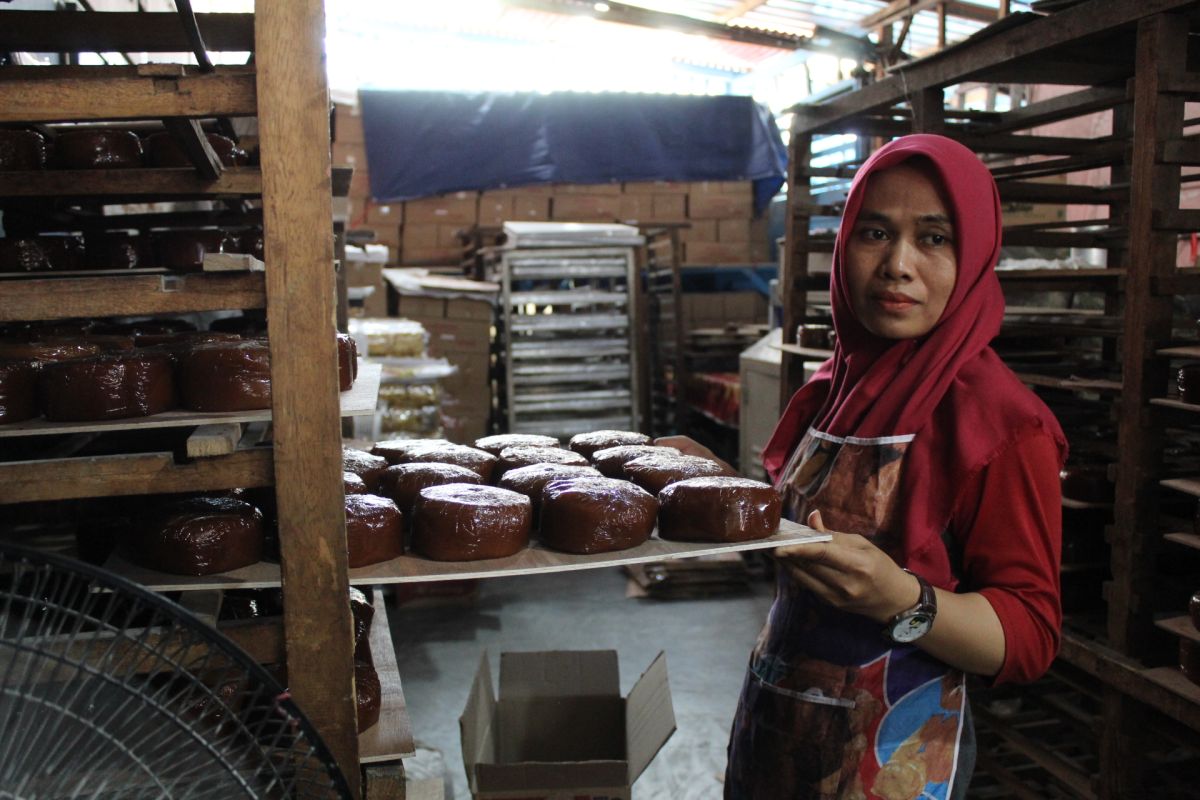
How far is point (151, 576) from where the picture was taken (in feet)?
3.67

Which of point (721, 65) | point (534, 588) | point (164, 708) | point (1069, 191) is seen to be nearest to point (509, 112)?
point (721, 65)

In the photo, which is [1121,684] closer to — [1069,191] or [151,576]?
[1069,191]

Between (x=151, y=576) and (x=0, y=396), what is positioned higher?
(x=0, y=396)

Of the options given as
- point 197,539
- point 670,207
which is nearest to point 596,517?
point 197,539

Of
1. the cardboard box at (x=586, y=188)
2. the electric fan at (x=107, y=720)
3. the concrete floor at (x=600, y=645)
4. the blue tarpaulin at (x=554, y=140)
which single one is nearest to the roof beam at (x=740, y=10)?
the blue tarpaulin at (x=554, y=140)

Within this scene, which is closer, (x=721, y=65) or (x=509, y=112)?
(x=509, y=112)

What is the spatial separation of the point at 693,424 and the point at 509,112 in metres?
3.56

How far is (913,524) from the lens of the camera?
4.46ft

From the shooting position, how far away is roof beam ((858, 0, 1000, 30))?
7191 mm

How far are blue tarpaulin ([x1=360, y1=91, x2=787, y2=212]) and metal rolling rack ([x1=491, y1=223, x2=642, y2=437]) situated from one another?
1723 mm

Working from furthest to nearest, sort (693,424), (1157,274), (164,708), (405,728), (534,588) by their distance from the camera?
(693,424)
(534,588)
(1157,274)
(405,728)
(164,708)

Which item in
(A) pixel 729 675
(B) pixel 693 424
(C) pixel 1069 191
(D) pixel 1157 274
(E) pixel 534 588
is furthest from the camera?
(B) pixel 693 424

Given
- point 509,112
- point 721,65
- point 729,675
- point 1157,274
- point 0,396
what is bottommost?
point 729,675

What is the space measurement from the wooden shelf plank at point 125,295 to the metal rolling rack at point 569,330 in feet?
19.7
